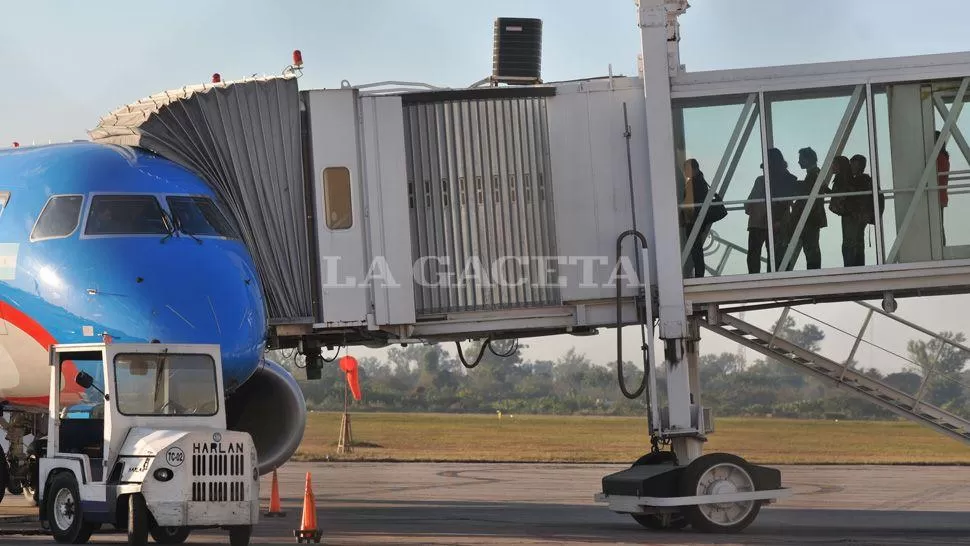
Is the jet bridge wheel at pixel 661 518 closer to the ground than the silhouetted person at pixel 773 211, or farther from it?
closer to the ground

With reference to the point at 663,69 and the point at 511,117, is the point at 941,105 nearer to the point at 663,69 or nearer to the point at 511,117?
the point at 663,69

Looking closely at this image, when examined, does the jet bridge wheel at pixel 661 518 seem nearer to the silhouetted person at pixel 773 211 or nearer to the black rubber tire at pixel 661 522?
the black rubber tire at pixel 661 522

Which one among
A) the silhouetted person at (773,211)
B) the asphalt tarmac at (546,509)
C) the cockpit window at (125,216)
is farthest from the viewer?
the silhouetted person at (773,211)

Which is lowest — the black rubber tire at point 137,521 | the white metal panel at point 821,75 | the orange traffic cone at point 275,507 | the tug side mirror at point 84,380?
the orange traffic cone at point 275,507

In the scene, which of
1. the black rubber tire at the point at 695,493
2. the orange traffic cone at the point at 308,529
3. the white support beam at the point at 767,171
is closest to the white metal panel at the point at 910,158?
the white support beam at the point at 767,171

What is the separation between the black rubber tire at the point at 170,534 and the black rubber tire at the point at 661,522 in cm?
681

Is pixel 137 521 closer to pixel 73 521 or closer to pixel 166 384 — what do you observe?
pixel 73 521

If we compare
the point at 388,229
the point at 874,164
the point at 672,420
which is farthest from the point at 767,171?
the point at 388,229

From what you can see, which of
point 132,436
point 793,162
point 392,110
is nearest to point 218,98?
point 392,110

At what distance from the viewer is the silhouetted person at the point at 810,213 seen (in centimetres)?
2050

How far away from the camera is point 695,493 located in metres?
19.3

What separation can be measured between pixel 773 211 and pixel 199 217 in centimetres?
799

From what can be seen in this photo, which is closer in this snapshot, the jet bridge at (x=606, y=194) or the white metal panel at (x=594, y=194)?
the jet bridge at (x=606, y=194)

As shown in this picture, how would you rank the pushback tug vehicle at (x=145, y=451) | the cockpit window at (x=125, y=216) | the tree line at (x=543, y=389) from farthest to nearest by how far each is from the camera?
1. the tree line at (x=543, y=389)
2. the cockpit window at (x=125, y=216)
3. the pushback tug vehicle at (x=145, y=451)
